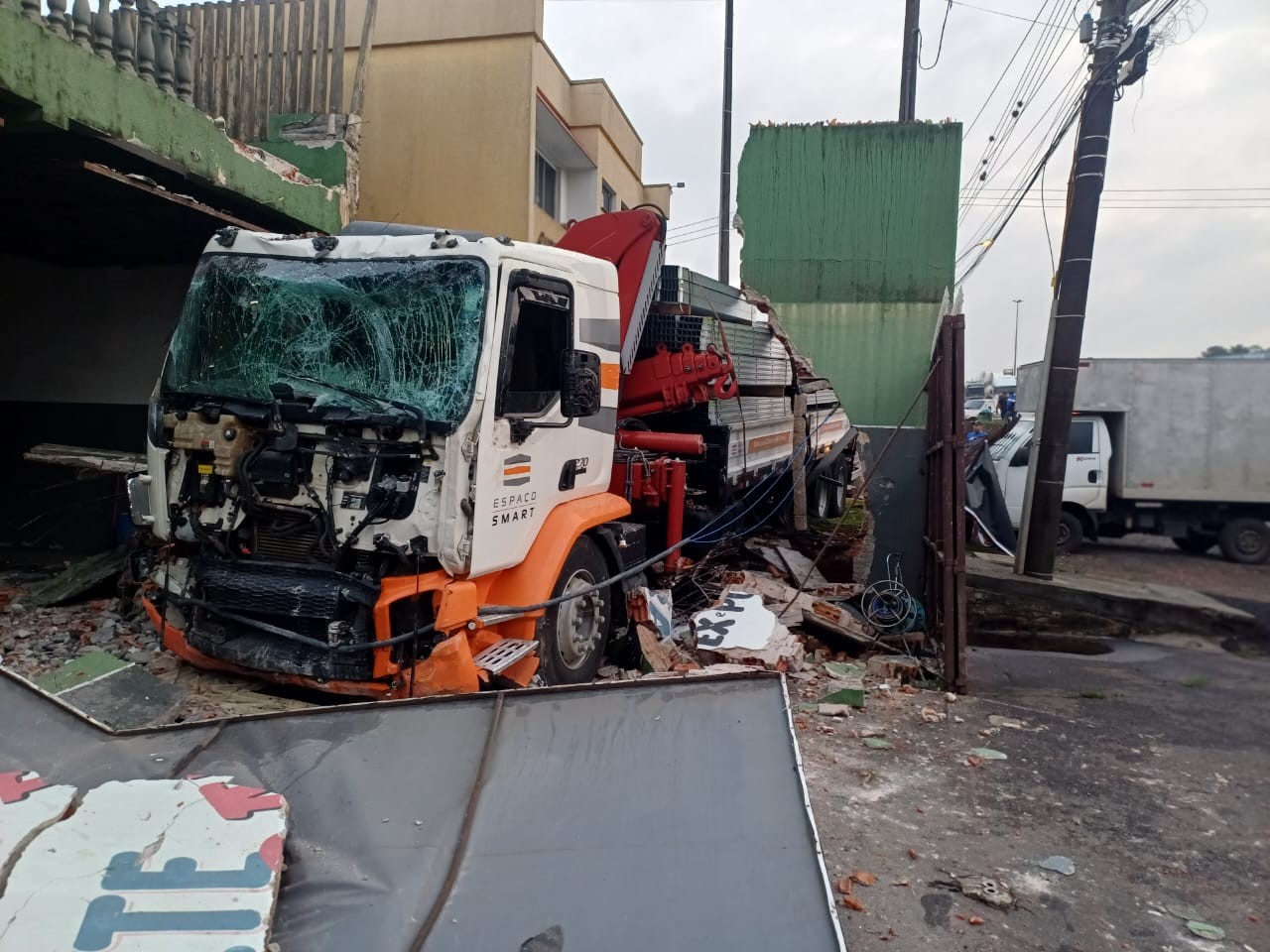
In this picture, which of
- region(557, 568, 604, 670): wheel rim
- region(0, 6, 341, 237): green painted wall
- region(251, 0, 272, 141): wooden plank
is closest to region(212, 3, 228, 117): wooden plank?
region(251, 0, 272, 141): wooden plank

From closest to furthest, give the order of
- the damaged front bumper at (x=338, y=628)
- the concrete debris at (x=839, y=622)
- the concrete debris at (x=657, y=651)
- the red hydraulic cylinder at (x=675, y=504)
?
the damaged front bumper at (x=338, y=628) < the concrete debris at (x=657, y=651) < the red hydraulic cylinder at (x=675, y=504) < the concrete debris at (x=839, y=622)

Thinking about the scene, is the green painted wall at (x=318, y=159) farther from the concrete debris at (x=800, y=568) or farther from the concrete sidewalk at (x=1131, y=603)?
the concrete sidewalk at (x=1131, y=603)

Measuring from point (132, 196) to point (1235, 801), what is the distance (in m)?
7.97

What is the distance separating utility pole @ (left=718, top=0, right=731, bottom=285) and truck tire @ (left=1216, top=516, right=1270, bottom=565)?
30.9 ft

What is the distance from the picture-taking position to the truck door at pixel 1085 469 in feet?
39.3

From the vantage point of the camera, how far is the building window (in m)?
13.6

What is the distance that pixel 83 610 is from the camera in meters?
6.37

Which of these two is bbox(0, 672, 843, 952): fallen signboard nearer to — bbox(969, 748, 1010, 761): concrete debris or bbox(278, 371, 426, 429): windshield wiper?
bbox(278, 371, 426, 429): windshield wiper

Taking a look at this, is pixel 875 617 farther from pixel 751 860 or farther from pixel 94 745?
pixel 94 745

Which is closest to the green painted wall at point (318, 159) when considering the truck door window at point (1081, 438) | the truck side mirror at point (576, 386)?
the truck side mirror at point (576, 386)

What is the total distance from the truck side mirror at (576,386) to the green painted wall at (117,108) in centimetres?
343

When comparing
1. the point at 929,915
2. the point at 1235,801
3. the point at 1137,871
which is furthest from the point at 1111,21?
the point at 929,915

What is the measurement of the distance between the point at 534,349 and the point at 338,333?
99 centimetres

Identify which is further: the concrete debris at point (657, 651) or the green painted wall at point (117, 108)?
the concrete debris at point (657, 651)
